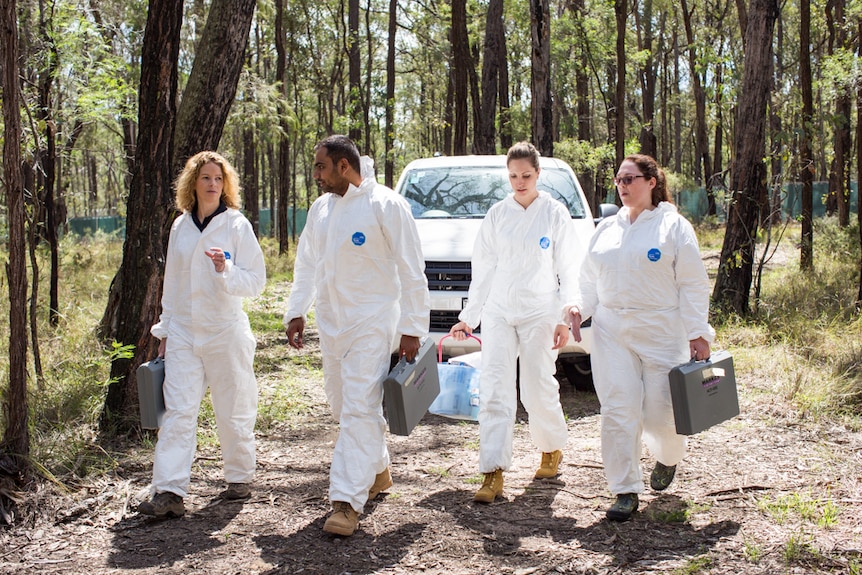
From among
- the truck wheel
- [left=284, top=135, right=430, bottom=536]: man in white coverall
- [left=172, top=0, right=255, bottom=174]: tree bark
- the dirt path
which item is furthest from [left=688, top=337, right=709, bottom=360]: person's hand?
[left=172, top=0, right=255, bottom=174]: tree bark

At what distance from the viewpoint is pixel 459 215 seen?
8773mm

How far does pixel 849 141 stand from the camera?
2072cm

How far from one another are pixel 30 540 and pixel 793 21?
47.5 metres

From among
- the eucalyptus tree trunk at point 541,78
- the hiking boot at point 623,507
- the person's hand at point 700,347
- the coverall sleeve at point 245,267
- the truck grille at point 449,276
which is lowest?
the hiking boot at point 623,507

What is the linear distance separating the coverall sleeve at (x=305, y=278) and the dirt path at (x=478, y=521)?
1.15 m

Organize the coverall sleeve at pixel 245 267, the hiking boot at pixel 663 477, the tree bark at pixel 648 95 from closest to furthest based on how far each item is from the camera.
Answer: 1. the coverall sleeve at pixel 245 267
2. the hiking boot at pixel 663 477
3. the tree bark at pixel 648 95

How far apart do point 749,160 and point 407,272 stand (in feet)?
27.3

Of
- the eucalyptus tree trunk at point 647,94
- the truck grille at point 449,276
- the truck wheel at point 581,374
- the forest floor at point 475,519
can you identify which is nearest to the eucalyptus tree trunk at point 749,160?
the truck wheel at point 581,374

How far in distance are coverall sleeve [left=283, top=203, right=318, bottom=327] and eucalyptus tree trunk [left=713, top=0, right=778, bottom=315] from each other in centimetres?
789

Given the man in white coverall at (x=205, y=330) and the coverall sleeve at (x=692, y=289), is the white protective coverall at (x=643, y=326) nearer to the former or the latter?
the coverall sleeve at (x=692, y=289)

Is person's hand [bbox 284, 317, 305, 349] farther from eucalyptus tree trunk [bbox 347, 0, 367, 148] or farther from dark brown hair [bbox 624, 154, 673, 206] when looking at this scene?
eucalyptus tree trunk [bbox 347, 0, 367, 148]

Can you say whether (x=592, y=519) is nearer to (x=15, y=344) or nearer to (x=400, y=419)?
(x=400, y=419)

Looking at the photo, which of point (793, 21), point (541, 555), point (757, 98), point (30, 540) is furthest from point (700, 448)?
point (793, 21)

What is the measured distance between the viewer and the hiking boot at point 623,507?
186 inches
